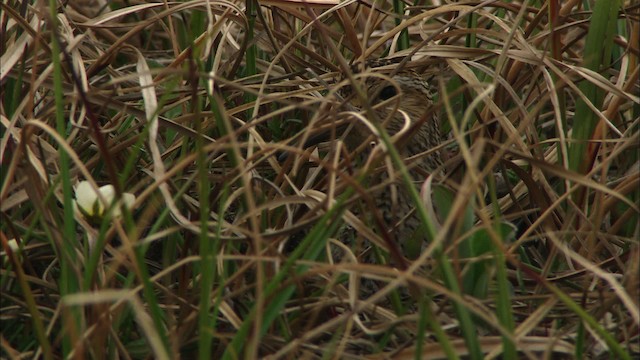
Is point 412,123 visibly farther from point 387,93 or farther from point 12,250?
point 12,250

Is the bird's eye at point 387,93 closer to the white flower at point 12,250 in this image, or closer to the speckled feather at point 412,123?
the speckled feather at point 412,123

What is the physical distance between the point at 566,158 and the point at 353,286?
0.71 metres

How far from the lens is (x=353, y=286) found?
1531 mm

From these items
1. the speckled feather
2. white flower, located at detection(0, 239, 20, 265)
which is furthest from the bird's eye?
white flower, located at detection(0, 239, 20, 265)

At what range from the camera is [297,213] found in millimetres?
2010

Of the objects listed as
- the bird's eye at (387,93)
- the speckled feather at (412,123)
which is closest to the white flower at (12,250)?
the speckled feather at (412,123)

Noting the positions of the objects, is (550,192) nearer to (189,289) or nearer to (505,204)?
(505,204)

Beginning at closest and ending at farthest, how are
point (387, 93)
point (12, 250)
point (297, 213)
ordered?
point (12, 250)
point (297, 213)
point (387, 93)

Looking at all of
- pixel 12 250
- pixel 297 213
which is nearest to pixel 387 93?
pixel 297 213

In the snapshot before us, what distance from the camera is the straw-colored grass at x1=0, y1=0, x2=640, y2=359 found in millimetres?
1479

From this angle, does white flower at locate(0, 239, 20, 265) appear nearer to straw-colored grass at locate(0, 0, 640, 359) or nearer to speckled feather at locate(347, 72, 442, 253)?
straw-colored grass at locate(0, 0, 640, 359)

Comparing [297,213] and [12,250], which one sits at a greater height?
[12,250]

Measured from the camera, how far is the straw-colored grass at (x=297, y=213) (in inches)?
58.2

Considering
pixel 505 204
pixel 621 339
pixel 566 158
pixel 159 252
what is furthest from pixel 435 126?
pixel 621 339
